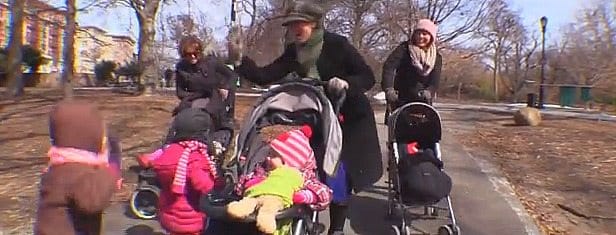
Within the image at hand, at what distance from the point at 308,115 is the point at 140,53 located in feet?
53.2

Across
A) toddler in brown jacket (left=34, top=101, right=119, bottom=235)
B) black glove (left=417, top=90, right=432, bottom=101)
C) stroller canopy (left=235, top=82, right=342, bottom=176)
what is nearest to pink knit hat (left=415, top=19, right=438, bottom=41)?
black glove (left=417, top=90, right=432, bottom=101)

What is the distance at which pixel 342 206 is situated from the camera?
233 inches

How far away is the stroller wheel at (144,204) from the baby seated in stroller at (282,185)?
7.60ft

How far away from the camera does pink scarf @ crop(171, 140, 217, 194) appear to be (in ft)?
18.8

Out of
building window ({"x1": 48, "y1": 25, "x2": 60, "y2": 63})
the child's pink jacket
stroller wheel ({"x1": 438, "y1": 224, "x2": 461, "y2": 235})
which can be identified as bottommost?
stroller wheel ({"x1": 438, "y1": 224, "x2": 461, "y2": 235})

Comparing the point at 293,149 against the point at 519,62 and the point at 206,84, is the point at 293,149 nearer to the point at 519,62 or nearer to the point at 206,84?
the point at 206,84

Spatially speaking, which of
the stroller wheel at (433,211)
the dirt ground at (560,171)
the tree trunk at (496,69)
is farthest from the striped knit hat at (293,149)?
the tree trunk at (496,69)

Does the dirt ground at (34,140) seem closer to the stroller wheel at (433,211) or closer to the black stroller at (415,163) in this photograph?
the black stroller at (415,163)

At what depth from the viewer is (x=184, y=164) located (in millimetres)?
5793

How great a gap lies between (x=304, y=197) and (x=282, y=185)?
0.53 ft

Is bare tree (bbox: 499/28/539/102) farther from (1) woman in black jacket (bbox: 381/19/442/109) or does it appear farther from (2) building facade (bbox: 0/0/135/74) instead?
(1) woman in black jacket (bbox: 381/19/442/109)

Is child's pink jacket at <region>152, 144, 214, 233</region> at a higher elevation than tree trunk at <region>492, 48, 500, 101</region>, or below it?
below

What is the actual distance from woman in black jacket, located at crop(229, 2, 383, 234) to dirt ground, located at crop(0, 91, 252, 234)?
5.27 ft

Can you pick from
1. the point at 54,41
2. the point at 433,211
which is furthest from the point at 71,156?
the point at 54,41
